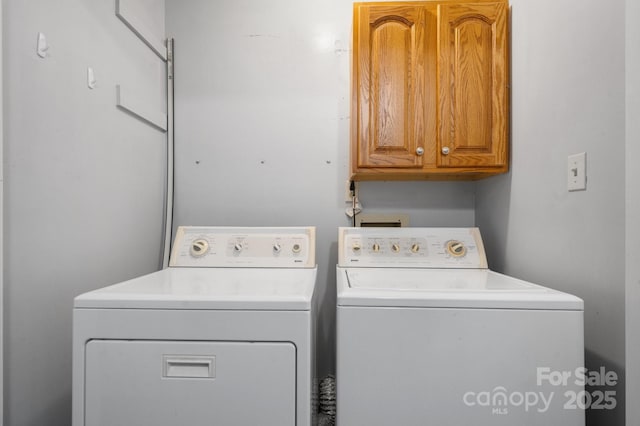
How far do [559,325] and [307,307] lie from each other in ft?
2.15

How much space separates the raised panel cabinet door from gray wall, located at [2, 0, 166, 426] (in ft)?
3.39

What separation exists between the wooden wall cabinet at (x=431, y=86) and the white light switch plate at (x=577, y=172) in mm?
345

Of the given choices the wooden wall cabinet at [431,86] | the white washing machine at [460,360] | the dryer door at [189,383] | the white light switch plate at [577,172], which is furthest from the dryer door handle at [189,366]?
the white light switch plate at [577,172]

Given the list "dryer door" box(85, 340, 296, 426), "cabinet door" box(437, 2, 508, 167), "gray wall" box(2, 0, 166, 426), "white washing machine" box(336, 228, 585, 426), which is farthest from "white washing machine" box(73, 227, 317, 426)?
"cabinet door" box(437, 2, 508, 167)

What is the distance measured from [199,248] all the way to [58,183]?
1.88 feet

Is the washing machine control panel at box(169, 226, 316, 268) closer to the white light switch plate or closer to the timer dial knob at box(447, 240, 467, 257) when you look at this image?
the timer dial knob at box(447, 240, 467, 257)

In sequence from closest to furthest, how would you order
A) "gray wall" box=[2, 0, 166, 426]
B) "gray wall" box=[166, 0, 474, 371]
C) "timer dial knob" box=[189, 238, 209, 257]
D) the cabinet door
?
"gray wall" box=[2, 0, 166, 426] → the cabinet door → "timer dial knob" box=[189, 238, 209, 257] → "gray wall" box=[166, 0, 474, 371]

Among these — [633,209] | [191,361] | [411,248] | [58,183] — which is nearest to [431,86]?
[411,248]

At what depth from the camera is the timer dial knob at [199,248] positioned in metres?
1.44

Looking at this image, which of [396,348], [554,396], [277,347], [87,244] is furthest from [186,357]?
[554,396]

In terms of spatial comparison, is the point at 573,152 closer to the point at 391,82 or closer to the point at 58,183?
the point at 391,82

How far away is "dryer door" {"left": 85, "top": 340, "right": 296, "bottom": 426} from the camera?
81cm

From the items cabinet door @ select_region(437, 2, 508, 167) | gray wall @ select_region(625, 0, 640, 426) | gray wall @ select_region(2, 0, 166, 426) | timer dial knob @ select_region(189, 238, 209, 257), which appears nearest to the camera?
gray wall @ select_region(625, 0, 640, 426)

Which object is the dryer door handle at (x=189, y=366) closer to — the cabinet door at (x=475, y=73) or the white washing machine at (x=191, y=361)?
the white washing machine at (x=191, y=361)
